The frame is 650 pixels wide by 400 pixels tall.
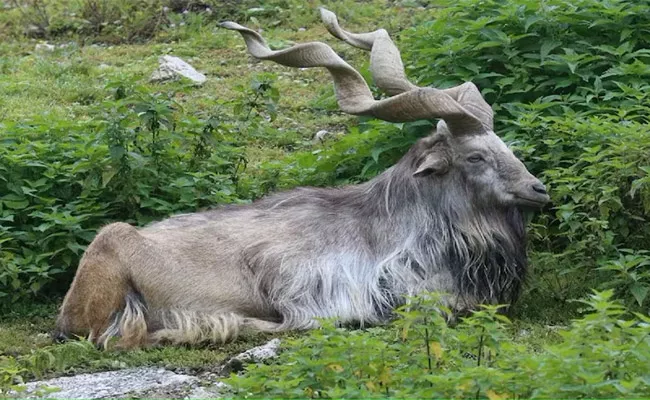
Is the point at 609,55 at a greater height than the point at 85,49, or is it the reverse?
the point at 609,55

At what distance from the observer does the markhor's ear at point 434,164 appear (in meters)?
9.49

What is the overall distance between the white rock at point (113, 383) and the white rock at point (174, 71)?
25.3 ft

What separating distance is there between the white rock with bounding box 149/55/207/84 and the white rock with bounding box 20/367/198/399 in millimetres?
7704

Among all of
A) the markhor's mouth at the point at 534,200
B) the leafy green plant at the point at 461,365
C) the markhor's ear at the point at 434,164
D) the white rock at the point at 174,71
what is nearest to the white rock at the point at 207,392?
the leafy green plant at the point at 461,365

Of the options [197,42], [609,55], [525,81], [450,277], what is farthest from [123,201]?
[197,42]

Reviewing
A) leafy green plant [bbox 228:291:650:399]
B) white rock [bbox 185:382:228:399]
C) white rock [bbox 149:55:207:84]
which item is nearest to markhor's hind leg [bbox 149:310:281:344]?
white rock [bbox 185:382:228:399]

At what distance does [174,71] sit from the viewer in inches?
626

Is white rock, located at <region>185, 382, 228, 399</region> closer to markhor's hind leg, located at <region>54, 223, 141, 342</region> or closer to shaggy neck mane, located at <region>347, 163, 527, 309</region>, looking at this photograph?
markhor's hind leg, located at <region>54, 223, 141, 342</region>

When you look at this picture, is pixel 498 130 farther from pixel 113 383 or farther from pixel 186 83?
pixel 113 383

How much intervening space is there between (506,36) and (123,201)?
344 centimetres

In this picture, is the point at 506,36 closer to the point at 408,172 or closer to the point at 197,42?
the point at 408,172

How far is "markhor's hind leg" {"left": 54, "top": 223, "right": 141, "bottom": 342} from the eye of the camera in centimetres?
899

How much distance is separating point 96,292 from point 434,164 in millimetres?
2446

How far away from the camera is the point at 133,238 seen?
9289mm
